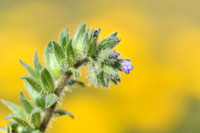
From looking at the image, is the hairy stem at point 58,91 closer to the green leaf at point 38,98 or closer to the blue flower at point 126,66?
the green leaf at point 38,98

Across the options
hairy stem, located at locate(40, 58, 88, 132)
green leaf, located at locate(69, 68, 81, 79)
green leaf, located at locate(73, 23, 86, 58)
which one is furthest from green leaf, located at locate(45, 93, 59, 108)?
green leaf, located at locate(73, 23, 86, 58)

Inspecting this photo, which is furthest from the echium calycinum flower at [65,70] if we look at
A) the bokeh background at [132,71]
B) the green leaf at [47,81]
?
the bokeh background at [132,71]

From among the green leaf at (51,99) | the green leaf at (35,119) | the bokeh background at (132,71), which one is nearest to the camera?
the green leaf at (51,99)

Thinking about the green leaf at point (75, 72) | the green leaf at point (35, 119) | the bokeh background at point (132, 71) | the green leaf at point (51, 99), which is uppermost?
the bokeh background at point (132, 71)

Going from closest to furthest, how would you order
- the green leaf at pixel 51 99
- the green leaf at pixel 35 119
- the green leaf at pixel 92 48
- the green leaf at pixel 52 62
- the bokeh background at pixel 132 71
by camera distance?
the green leaf at pixel 51 99, the green leaf at pixel 35 119, the green leaf at pixel 92 48, the green leaf at pixel 52 62, the bokeh background at pixel 132 71

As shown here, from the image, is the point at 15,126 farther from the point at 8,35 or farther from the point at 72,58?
the point at 8,35

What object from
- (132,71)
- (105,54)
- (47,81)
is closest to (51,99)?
(47,81)

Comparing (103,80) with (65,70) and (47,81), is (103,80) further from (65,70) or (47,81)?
(47,81)

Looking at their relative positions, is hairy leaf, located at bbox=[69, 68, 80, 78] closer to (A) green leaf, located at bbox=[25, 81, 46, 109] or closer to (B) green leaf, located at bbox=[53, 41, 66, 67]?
(B) green leaf, located at bbox=[53, 41, 66, 67]
